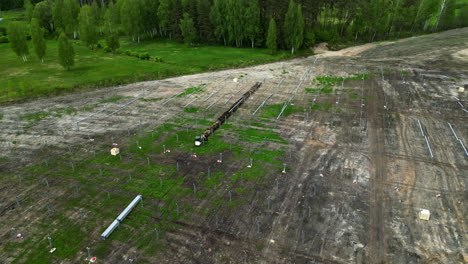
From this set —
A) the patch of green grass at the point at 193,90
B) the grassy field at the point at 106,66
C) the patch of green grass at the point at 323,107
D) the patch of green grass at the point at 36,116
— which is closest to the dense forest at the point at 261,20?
the grassy field at the point at 106,66

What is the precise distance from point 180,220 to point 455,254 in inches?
525

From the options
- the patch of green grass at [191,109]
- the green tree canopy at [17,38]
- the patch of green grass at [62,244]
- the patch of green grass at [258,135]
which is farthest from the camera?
the green tree canopy at [17,38]

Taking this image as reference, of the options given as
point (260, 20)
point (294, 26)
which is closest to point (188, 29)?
point (260, 20)

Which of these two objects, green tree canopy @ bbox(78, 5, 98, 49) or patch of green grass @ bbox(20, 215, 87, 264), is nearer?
patch of green grass @ bbox(20, 215, 87, 264)

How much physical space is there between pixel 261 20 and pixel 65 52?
35080 mm

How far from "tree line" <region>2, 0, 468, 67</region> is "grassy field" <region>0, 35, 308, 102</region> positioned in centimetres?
347

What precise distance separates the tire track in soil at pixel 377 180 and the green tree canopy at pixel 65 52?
41.9 m

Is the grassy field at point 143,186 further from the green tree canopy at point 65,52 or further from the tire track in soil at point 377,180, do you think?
the green tree canopy at point 65,52

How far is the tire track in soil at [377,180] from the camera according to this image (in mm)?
14718

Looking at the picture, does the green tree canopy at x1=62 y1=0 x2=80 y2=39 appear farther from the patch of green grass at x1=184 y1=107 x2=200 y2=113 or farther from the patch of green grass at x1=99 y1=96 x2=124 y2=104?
the patch of green grass at x1=184 y1=107 x2=200 y2=113

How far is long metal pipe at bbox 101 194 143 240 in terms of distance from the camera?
1537 cm

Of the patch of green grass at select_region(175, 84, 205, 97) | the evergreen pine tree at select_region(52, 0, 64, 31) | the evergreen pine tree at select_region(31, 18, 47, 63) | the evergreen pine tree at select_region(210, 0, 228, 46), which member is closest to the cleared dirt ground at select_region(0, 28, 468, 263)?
the patch of green grass at select_region(175, 84, 205, 97)

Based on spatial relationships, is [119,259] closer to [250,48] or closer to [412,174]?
[412,174]

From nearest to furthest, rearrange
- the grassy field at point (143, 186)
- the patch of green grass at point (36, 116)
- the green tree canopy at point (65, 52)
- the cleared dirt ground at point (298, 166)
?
the cleared dirt ground at point (298, 166) < the grassy field at point (143, 186) < the patch of green grass at point (36, 116) < the green tree canopy at point (65, 52)
